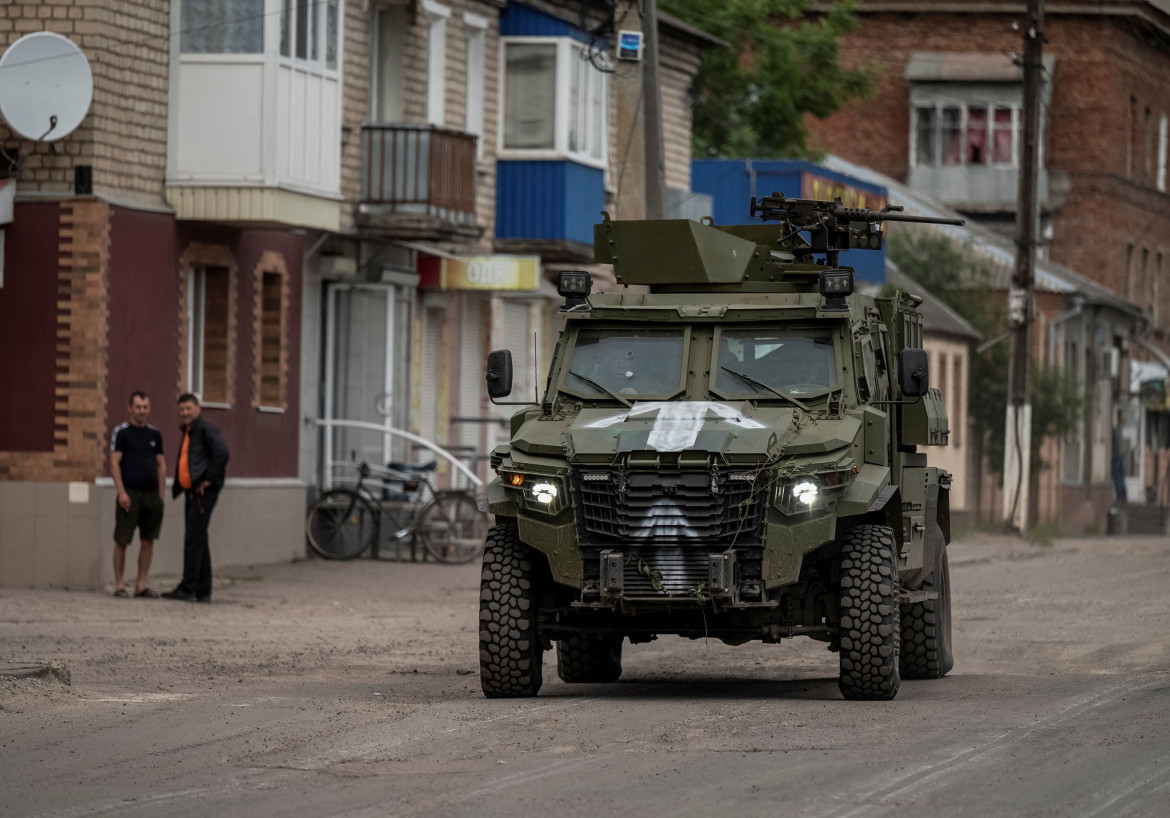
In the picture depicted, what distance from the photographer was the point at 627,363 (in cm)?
1398

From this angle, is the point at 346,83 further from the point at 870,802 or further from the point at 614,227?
the point at 870,802

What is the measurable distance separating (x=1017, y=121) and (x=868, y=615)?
148ft

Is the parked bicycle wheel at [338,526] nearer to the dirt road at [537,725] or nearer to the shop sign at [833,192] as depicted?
the dirt road at [537,725]

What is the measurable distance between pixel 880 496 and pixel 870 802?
4207 millimetres

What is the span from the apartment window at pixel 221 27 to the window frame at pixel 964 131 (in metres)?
35.7

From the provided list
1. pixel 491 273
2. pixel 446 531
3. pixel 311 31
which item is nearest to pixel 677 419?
pixel 311 31

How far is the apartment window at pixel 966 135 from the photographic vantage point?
186 ft

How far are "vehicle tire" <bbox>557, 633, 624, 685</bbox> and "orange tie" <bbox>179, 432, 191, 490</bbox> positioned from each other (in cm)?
656

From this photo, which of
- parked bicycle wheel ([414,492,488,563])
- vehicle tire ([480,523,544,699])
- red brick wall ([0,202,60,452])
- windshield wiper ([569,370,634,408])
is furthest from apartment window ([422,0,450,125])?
vehicle tire ([480,523,544,699])

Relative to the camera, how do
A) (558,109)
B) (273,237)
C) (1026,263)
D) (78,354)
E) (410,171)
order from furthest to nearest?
(1026,263) < (558,109) < (410,171) < (273,237) < (78,354)

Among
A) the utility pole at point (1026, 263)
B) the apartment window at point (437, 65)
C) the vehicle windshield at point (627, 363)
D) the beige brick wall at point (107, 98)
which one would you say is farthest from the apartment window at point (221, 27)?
the utility pole at point (1026, 263)

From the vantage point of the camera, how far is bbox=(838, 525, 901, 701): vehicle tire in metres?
12.8

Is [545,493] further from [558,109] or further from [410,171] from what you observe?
[558,109]

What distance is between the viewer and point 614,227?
47.9ft
